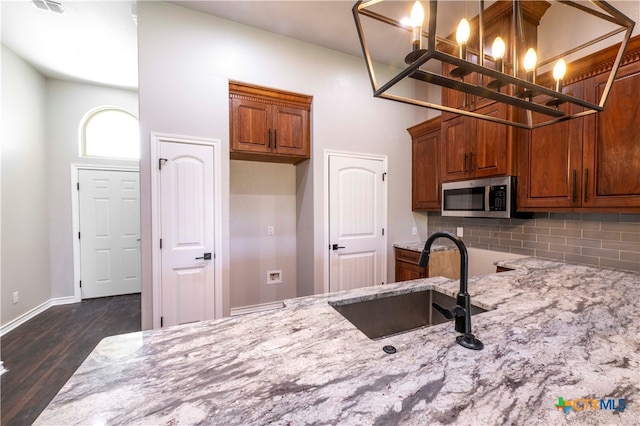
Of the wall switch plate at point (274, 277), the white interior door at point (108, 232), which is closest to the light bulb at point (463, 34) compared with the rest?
the wall switch plate at point (274, 277)

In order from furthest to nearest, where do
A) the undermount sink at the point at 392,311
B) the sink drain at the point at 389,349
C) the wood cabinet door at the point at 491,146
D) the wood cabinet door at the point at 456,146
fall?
the wood cabinet door at the point at 456,146 < the wood cabinet door at the point at 491,146 < the undermount sink at the point at 392,311 < the sink drain at the point at 389,349

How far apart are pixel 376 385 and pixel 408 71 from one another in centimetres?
97

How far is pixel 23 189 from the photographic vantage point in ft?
10.1

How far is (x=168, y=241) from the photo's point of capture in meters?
2.35

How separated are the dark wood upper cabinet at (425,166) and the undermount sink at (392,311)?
1.99 meters

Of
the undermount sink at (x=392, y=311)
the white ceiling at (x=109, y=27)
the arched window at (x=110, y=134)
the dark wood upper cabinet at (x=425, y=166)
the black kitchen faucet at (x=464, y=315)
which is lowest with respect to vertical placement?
the undermount sink at (x=392, y=311)

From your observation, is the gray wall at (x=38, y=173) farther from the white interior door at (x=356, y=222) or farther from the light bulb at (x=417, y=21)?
the light bulb at (x=417, y=21)

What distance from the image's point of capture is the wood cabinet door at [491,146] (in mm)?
2275

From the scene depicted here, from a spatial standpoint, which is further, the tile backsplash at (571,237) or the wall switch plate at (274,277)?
the wall switch plate at (274,277)

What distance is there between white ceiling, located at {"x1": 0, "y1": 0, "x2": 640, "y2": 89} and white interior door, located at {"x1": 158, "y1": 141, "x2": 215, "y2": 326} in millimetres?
1403

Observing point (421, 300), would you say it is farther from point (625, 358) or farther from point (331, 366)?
point (331, 366)

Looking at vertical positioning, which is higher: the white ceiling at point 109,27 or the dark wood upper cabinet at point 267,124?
the white ceiling at point 109,27

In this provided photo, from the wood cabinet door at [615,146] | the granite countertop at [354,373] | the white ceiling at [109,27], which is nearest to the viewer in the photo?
the granite countertop at [354,373]

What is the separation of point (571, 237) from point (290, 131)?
2874mm
